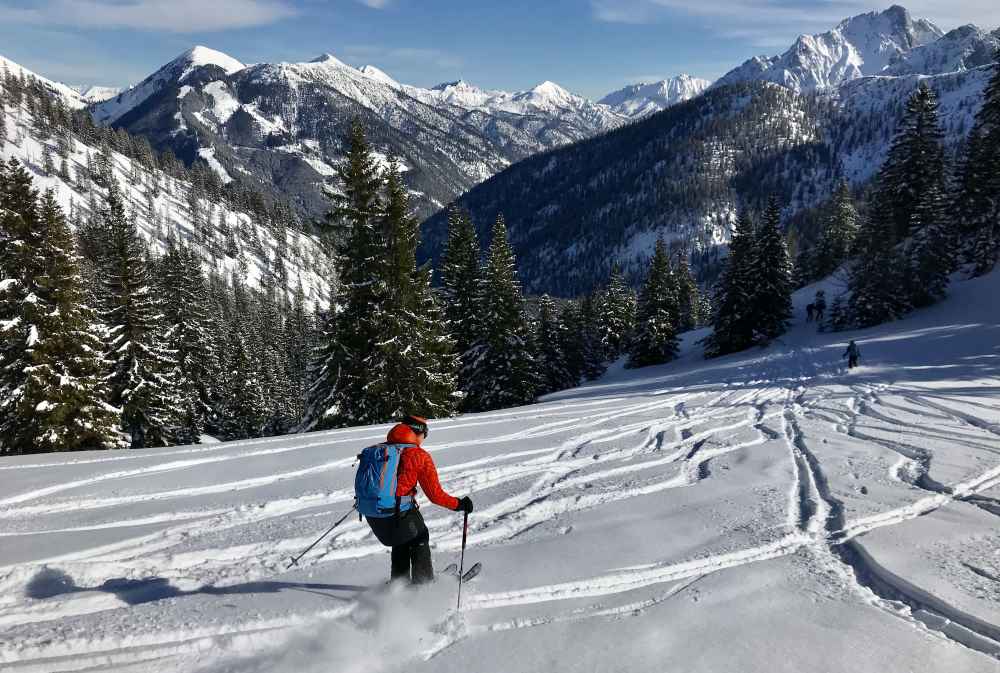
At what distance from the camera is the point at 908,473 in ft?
25.3

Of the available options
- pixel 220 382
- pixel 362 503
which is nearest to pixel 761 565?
pixel 362 503

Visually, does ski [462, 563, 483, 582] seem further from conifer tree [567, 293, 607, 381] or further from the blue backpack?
conifer tree [567, 293, 607, 381]

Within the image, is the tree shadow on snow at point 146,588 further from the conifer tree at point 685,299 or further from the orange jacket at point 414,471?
the conifer tree at point 685,299

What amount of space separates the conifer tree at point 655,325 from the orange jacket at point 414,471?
40.6 meters

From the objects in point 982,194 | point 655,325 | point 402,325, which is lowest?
point 655,325

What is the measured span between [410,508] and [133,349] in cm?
2552

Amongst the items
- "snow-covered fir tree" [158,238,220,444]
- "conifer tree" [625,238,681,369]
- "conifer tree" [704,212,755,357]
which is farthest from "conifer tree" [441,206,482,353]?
"conifer tree" [704,212,755,357]

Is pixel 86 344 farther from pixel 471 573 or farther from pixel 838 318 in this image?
pixel 838 318

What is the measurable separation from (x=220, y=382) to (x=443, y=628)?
46.9m

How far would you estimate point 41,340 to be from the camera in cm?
1772

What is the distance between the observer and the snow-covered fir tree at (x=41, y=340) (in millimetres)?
17469

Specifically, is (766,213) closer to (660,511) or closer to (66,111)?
(660,511)

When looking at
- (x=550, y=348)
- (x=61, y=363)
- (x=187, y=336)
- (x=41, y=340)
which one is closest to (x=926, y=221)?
(x=550, y=348)

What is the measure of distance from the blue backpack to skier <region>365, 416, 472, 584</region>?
0.09 feet
